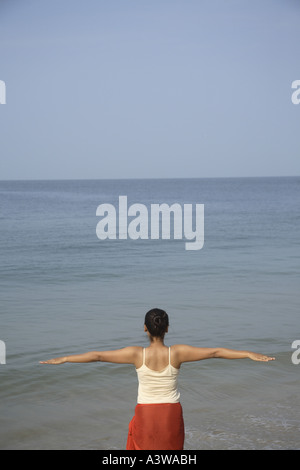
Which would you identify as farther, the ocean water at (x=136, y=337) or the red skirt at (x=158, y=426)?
the ocean water at (x=136, y=337)

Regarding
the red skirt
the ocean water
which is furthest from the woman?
the ocean water

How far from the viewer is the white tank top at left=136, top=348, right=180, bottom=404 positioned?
171 inches

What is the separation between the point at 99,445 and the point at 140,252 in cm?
1848

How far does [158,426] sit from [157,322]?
29.6 inches

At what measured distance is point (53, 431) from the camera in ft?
22.6

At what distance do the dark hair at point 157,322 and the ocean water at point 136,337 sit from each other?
101 inches

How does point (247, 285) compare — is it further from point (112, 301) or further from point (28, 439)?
point (28, 439)

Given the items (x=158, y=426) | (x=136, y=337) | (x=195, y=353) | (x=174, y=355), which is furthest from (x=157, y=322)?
(x=136, y=337)

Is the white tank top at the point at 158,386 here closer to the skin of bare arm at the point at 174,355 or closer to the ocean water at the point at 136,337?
the skin of bare arm at the point at 174,355

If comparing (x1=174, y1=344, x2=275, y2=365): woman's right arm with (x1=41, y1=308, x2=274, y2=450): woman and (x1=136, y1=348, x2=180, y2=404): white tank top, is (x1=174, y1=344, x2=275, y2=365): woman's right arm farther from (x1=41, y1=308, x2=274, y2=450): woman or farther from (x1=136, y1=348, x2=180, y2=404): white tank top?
(x1=136, y1=348, x2=180, y2=404): white tank top

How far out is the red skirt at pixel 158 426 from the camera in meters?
4.31

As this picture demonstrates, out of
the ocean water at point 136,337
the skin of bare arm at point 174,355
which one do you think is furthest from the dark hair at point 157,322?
the ocean water at point 136,337

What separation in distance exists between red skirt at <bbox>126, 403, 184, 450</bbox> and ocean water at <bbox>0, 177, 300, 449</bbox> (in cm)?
223

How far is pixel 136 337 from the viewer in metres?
10.8
